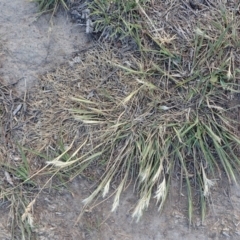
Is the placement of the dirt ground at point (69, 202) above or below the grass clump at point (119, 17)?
below

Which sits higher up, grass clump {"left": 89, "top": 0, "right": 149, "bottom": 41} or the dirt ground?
grass clump {"left": 89, "top": 0, "right": 149, "bottom": 41}

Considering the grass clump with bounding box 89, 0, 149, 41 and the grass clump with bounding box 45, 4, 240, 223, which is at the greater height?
the grass clump with bounding box 89, 0, 149, 41

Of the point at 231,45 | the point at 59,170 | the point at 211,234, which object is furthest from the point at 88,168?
the point at 231,45

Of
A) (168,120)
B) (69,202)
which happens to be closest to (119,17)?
(168,120)

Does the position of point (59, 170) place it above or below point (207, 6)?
below

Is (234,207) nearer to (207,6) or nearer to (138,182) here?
(138,182)

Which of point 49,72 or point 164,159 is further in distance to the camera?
point 49,72

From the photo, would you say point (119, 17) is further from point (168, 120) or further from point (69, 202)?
point (69, 202)

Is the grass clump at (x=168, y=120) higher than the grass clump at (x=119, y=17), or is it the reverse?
the grass clump at (x=119, y=17)
